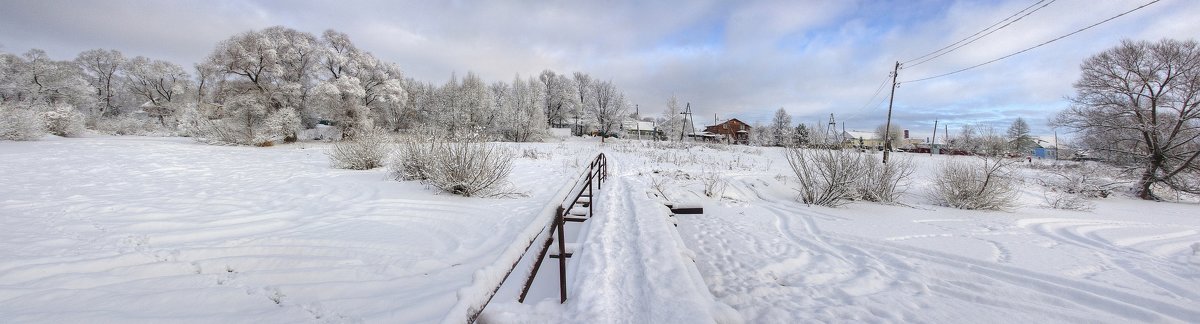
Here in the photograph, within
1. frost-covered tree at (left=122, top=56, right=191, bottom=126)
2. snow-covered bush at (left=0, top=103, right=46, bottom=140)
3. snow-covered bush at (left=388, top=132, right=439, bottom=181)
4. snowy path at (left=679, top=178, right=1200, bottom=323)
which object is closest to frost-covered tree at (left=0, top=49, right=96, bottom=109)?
frost-covered tree at (left=122, top=56, right=191, bottom=126)

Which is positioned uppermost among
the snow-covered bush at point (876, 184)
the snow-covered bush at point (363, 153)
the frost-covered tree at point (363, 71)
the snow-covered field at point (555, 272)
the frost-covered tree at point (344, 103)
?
the frost-covered tree at point (363, 71)

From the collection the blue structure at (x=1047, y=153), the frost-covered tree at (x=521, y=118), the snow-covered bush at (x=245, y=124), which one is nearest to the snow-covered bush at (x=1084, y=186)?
the blue structure at (x=1047, y=153)

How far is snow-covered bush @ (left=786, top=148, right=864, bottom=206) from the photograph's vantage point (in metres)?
8.02

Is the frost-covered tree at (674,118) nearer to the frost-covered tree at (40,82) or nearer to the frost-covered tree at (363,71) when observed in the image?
the frost-covered tree at (363,71)

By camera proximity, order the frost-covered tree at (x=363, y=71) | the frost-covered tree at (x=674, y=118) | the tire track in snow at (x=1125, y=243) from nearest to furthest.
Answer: the tire track in snow at (x=1125, y=243), the frost-covered tree at (x=363, y=71), the frost-covered tree at (x=674, y=118)

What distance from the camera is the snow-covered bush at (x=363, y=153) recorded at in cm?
1067

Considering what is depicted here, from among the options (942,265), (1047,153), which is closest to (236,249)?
(942,265)

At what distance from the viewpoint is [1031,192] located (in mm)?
11641

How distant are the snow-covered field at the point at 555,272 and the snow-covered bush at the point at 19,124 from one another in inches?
649

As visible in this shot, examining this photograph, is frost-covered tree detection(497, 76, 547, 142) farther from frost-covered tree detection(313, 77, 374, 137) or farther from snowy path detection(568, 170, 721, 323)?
snowy path detection(568, 170, 721, 323)

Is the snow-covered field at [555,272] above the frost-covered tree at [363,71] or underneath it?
underneath

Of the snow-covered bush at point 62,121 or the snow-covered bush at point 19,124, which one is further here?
the snow-covered bush at point 62,121

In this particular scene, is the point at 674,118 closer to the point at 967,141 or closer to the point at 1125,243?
the point at 967,141

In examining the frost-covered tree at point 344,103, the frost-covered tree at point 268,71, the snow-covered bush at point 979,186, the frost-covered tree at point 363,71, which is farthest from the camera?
the frost-covered tree at point 363,71
